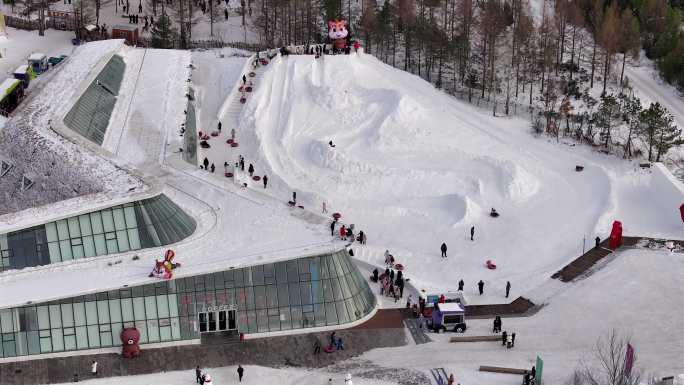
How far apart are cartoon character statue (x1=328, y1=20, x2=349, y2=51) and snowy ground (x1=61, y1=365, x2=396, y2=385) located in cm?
4876

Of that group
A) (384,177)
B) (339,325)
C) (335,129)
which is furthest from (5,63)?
(339,325)

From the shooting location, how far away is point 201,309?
57.5 meters

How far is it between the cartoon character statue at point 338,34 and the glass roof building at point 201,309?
41.1 m

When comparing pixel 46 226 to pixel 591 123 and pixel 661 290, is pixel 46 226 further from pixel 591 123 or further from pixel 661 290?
pixel 591 123

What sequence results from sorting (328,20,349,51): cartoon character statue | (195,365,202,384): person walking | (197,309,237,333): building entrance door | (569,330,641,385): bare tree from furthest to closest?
(328,20,349,51): cartoon character statue → (197,309,237,333): building entrance door → (195,365,202,384): person walking → (569,330,641,385): bare tree

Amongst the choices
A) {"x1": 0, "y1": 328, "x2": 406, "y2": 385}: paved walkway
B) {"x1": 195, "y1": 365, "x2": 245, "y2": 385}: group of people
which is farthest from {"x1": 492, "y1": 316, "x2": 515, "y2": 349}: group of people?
{"x1": 195, "y1": 365, "x2": 245, "y2": 385}: group of people

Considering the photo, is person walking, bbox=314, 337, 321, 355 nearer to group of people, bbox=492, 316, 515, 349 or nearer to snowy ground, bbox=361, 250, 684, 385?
snowy ground, bbox=361, 250, 684, 385

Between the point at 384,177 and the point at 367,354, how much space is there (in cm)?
2543

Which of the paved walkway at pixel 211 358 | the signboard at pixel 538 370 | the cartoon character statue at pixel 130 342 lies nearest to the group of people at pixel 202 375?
the paved walkway at pixel 211 358

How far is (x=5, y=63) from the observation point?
103938mm

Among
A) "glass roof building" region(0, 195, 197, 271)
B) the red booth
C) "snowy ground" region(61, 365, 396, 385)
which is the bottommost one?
"snowy ground" region(61, 365, 396, 385)

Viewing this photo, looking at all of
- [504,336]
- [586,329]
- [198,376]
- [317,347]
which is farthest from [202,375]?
[586,329]

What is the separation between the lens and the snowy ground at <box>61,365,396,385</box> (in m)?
54.1

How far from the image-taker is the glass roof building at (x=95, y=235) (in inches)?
2255
